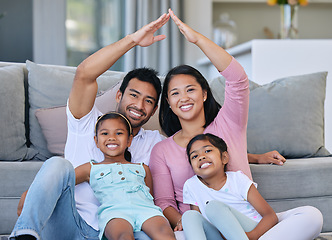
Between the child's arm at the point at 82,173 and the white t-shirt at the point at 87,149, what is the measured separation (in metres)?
0.04

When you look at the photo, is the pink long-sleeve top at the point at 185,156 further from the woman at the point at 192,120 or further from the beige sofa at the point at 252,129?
the beige sofa at the point at 252,129

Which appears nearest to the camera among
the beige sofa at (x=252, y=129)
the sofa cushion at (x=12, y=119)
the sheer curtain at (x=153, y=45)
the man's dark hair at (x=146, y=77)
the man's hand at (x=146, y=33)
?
the man's hand at (x=146, y=33)

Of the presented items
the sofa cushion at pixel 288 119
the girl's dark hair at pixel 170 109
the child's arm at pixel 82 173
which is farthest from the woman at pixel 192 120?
the sofa cushion at pixel 288 119

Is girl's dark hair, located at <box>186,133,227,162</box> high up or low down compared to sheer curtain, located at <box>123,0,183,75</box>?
down

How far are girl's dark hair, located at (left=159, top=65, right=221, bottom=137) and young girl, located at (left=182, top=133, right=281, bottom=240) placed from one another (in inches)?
8.0

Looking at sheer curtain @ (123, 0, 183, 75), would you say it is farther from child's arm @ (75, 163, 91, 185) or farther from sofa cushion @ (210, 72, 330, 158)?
child's arm @ (75, 163, 91, 185)

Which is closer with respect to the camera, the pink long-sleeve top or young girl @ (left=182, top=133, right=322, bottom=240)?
young girl @ (left=182, top=133, right=322, bottom=240)

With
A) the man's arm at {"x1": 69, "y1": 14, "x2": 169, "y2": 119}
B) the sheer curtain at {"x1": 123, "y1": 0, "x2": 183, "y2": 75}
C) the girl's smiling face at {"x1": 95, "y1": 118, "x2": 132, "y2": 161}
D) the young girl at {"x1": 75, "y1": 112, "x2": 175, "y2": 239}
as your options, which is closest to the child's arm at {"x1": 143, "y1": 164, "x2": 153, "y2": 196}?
the young girl at {"x1": 75, "y1": 112, "x2": 175, "y2": 239}

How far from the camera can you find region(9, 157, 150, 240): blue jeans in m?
1.14

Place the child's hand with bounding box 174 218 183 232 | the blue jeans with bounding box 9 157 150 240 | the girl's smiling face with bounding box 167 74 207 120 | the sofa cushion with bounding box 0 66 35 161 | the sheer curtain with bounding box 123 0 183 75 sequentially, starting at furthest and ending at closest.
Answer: the sheer curtain with bounding box 123 0 183 75
the sofa cushion with bounding box 0 66 35 161
the girl's smiling face with bounding box 167 74 207 120
the child's hand with bounding box 174 218 183 232
the blue jeans with bounding box 9 157 150 240

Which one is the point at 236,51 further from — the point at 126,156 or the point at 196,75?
the point at 126,156

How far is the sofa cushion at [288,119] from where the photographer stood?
85.5 inches

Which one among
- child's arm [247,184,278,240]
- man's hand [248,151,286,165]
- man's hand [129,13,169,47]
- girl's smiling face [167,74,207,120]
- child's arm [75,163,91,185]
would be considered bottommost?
child's arm [247,184,278,240]

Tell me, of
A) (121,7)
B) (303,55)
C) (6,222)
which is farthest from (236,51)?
(6,222)
